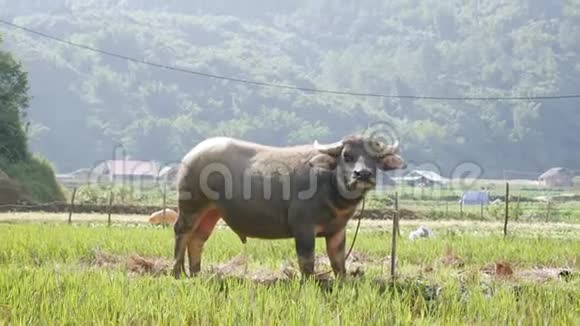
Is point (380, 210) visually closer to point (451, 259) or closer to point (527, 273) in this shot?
point (451, 259)

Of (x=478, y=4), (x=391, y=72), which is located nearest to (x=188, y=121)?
(x=391, y=72)

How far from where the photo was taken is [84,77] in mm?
93438

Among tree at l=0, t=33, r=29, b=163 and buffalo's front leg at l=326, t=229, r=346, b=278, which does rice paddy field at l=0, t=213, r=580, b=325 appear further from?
tree at l=0, t=33, r=29, b=163

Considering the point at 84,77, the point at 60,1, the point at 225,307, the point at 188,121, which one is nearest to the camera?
the point at 225,307

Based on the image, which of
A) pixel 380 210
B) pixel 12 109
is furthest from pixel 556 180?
pixel 12 109

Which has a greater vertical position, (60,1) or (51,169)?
(60,1)

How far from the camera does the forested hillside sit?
84.2m

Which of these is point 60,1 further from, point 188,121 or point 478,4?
point 478,4

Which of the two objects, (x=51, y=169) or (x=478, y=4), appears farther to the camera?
(x=478, y=4)

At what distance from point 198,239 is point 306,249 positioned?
1320 mm

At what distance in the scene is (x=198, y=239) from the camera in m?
6.45

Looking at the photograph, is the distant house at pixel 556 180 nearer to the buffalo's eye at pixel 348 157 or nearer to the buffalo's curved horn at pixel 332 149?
the buffalo's curved horn at pixel 332 149

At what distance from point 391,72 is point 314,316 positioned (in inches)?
Answer: 4461

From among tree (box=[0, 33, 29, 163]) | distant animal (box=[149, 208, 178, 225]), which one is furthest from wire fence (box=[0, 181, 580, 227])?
distant animal (box=[149, 208, 178, 225])
